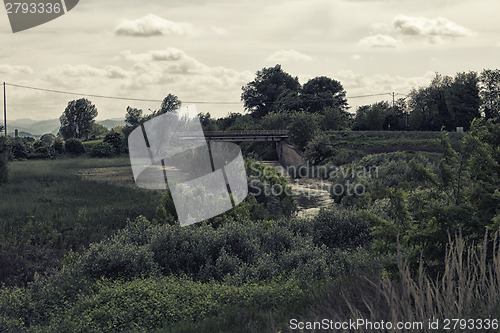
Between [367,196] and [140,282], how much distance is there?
1358 centimetres

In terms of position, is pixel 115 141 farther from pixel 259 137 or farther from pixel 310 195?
pixel 310 195

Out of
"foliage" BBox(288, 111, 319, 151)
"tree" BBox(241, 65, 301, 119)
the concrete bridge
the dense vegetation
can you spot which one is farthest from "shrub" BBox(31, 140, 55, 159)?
"tree" BBox(241, 65, 301, 119)

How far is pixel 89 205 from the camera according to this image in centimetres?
2166

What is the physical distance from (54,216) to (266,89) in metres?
95.5

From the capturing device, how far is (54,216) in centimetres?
1786

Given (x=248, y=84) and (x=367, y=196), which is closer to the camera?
(x=367, y=196)

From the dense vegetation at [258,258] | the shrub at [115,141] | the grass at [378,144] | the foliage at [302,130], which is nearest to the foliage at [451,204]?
the dense vegetation at [258,258]

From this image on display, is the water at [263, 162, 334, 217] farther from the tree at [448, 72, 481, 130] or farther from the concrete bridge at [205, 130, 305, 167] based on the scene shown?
the tree at [448, 72, 481, 130]

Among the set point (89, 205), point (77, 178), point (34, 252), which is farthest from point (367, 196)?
point (77, 178)

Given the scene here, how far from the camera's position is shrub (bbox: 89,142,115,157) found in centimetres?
5947

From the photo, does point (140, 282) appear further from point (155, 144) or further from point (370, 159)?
point (370, 159)

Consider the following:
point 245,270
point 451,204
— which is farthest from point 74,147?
point 451,204

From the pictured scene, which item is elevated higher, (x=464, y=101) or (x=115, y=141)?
(x=464, y=101)

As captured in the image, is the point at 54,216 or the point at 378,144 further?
the point at 378,144
